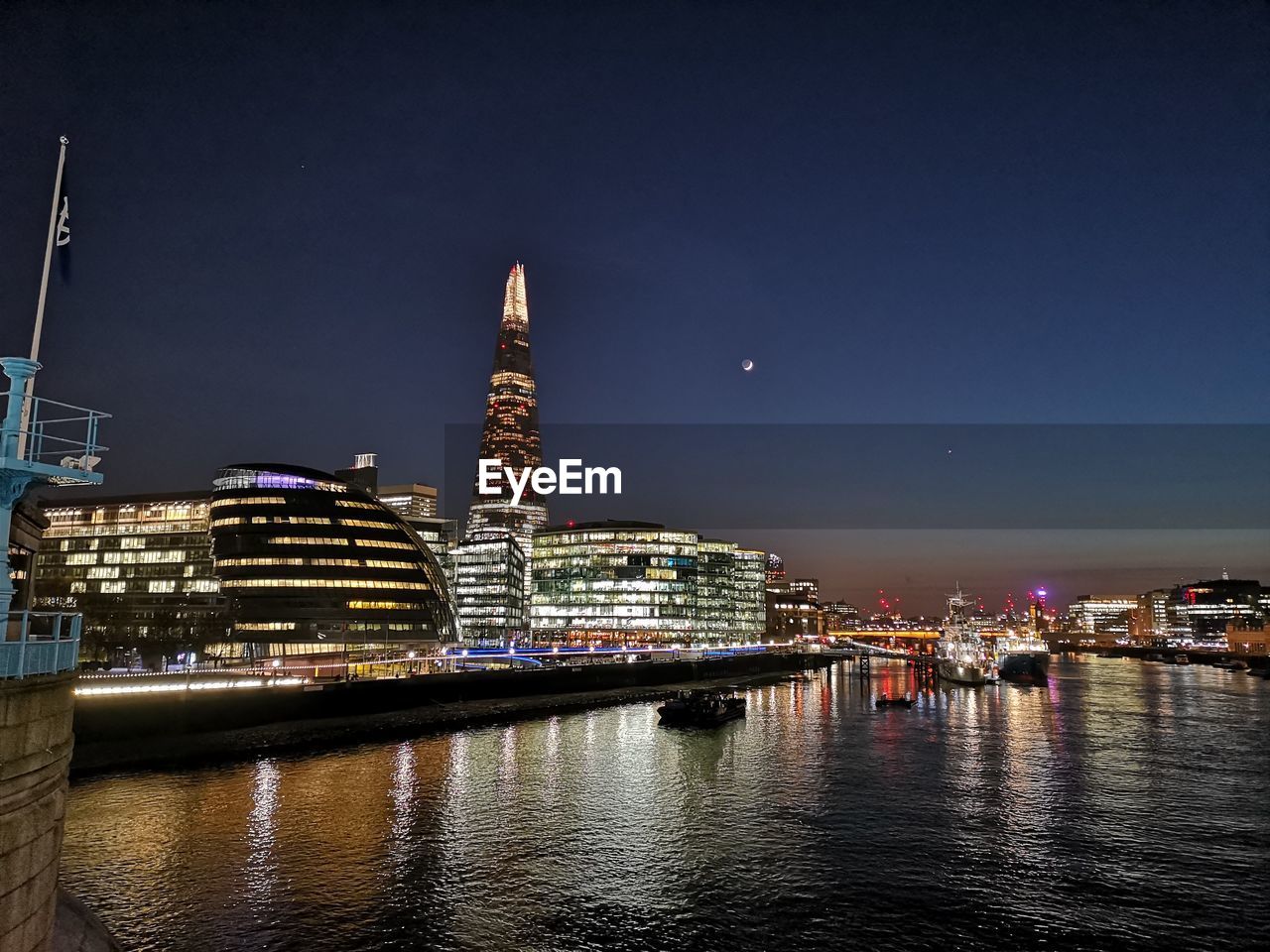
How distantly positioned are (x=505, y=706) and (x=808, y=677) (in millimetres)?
97932

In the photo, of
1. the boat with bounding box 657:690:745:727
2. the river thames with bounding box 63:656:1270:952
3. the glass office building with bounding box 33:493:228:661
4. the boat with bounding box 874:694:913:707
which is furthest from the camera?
the glass office building with bounding box 33:493:228:661

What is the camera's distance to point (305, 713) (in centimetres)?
7238

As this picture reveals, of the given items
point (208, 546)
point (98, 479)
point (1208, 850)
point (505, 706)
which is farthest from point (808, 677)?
point (98, 479)

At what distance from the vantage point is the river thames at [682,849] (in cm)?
2708

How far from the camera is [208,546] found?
15100 cm

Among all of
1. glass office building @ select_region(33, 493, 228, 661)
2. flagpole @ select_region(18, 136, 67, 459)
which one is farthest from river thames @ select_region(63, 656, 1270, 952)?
glass office building @ select_region(33, 493, 228, 661)

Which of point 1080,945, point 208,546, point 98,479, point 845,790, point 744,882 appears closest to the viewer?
point 98,479

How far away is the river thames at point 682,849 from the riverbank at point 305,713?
21.0ft

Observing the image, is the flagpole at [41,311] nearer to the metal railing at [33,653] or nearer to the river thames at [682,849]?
the metal railing at [33,653]

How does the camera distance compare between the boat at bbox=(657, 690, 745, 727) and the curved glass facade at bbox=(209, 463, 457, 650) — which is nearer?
the boat at bbox=(657, 690, 745, 727)

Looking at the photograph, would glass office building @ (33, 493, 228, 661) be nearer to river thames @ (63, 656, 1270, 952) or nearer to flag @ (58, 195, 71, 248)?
river thames @ (63, 656, 1270, 952)

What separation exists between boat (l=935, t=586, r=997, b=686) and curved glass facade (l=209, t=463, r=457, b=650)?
96052 millimetres

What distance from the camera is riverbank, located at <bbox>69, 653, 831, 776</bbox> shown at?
5509 centimetres

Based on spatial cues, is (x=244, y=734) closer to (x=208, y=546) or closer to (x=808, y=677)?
(x=208, y=546)
